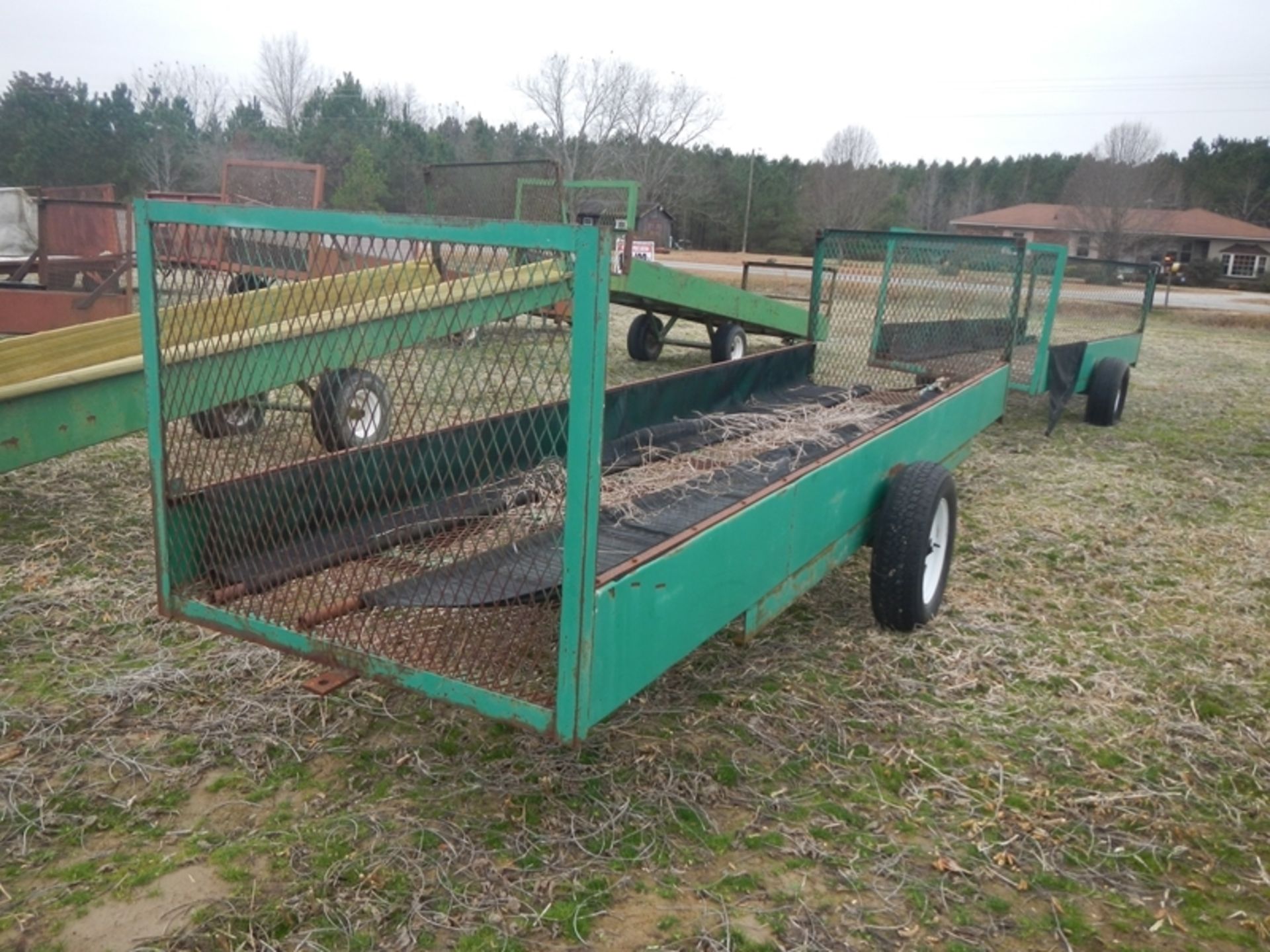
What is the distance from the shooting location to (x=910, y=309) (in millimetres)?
7137

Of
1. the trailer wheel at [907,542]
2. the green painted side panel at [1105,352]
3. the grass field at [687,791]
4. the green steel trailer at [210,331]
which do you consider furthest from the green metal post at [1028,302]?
the trailer wheel at [907,542]

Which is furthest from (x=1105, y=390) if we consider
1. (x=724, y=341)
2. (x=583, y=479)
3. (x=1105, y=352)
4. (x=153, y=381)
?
(x=153, y=381)

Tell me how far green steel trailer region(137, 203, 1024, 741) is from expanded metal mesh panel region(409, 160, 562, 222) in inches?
223

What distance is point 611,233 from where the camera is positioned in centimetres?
207

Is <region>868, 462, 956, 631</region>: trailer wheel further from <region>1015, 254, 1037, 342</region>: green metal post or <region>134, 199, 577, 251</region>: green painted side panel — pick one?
<region>1015, 254, 1037, 342</region>: green metal post

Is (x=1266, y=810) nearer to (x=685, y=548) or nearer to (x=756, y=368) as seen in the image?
(x=685, y=548)

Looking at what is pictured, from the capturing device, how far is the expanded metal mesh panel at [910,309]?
6621mm

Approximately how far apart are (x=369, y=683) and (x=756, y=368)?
130 inches

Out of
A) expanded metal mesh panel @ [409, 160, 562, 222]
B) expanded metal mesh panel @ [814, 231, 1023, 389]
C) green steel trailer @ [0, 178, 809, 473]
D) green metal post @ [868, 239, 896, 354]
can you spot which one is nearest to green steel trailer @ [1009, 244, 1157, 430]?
expanded metal mesh panel @ [814, 231, 1023, 389]

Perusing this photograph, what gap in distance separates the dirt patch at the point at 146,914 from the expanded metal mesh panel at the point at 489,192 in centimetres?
841

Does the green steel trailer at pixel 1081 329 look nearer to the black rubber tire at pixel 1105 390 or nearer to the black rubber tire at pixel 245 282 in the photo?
the black rubber tire at pixel 1105 390

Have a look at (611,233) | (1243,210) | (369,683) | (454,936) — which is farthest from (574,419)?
(1243,210)

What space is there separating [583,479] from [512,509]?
→ 1.46 meters

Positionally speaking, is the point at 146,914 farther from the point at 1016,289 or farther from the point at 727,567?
the point at 1016,289
